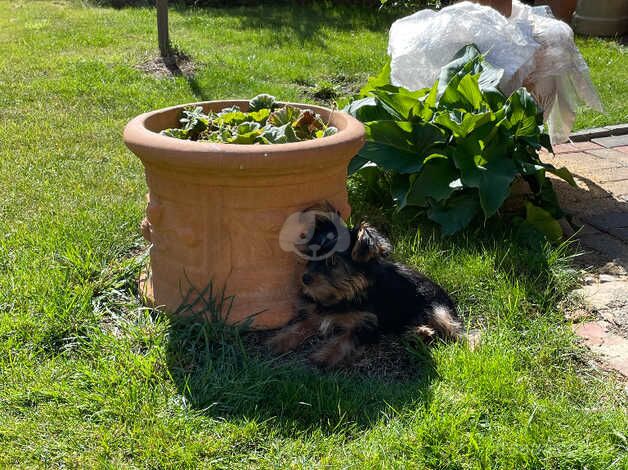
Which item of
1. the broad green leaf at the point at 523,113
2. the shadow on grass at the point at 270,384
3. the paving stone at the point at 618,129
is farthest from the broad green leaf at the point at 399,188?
the paving stone at the point at 618,129

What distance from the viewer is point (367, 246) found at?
2742 mm

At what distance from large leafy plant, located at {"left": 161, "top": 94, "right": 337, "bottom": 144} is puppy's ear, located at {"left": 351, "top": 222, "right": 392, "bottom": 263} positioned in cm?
63

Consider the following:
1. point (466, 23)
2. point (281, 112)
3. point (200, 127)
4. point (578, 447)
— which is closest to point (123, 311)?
point (200, 127)

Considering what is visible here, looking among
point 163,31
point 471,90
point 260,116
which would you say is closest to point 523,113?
point 471,90

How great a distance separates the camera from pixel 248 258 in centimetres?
299

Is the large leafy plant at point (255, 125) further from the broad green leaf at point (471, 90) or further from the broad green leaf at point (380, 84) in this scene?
the broad green leaf at point (471, 90)

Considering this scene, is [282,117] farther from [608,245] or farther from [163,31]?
[163,31]

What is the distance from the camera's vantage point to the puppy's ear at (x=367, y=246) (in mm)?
2738

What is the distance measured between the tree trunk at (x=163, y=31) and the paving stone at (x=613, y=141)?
15.9ft

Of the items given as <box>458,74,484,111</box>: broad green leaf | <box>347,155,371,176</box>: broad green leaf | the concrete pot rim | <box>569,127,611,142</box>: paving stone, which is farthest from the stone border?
the concrete pot rim

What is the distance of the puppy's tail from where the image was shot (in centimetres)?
299

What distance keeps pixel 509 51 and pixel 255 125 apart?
76.7 inches

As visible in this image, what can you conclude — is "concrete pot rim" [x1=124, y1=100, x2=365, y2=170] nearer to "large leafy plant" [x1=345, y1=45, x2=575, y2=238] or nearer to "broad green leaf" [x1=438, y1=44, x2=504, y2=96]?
"large leafy plant" [x1=345, y1=45, x2=575, y2=238]

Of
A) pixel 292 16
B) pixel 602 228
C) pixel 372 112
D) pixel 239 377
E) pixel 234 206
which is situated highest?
pixel 292 16
